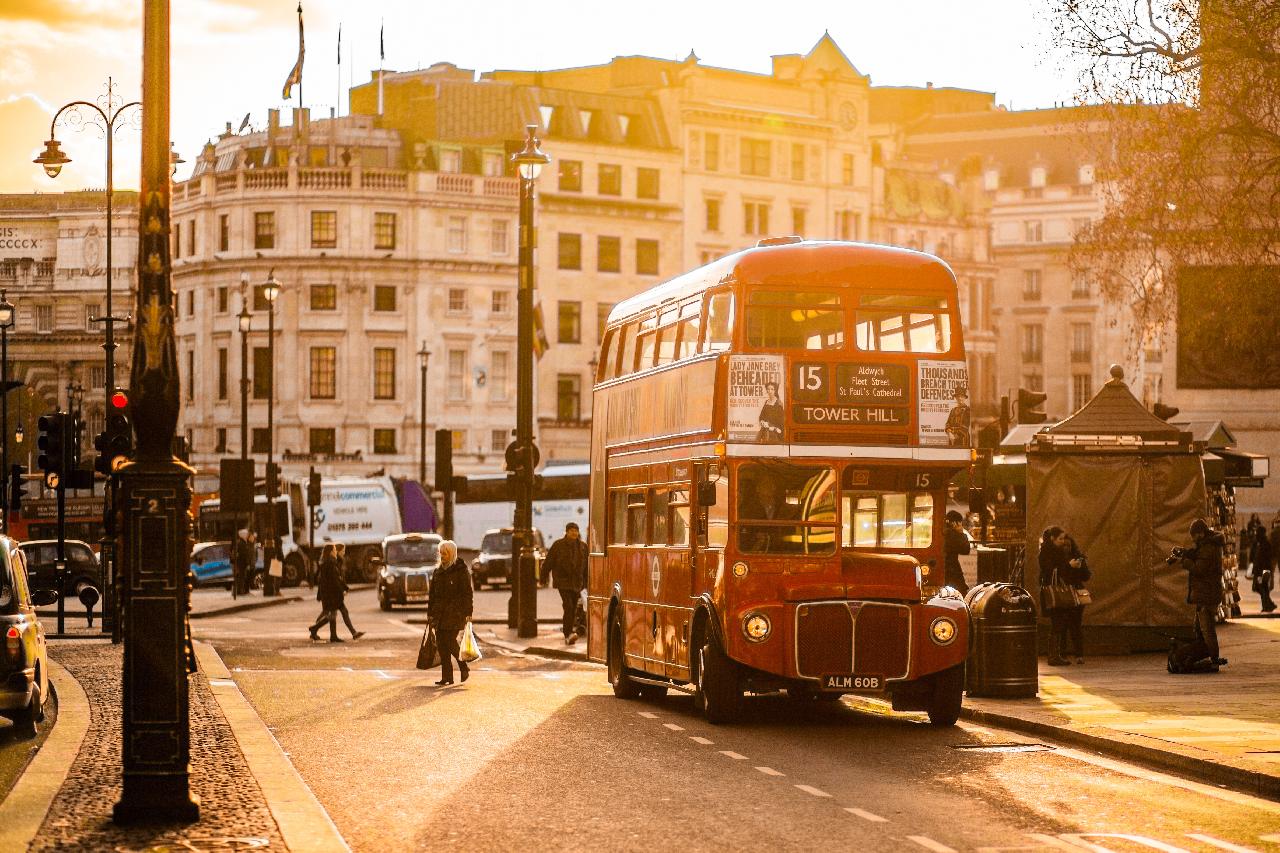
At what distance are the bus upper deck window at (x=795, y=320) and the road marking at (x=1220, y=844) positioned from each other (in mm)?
7466

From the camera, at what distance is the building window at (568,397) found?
93.8 m

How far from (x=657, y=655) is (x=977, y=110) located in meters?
114

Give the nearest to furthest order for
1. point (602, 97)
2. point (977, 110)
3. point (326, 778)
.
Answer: point (326, 778) < point (602, 97) < point (977, 110)

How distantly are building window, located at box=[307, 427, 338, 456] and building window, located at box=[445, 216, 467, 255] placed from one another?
945cm

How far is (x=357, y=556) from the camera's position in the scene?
229 ft

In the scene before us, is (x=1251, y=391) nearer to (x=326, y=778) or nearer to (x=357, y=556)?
(x=357, y=556)

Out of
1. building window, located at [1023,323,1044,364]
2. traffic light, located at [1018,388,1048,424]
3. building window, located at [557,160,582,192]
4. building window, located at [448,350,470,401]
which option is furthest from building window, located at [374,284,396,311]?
traffic light, located at [1018,388,1048,424]

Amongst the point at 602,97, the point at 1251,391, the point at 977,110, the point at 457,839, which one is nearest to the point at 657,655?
the point at 457,839

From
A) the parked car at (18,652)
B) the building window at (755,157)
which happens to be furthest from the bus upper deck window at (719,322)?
the building window at (755,157)

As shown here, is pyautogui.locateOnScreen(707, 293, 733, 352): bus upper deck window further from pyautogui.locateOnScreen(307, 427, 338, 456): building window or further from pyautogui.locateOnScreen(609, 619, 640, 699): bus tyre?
pyautogui.locateOnScreen(307, 427, 338, 456): building window

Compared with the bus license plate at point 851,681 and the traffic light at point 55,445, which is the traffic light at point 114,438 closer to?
the traffic light at point 55,445

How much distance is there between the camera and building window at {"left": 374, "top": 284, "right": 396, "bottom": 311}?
8919 centimetres

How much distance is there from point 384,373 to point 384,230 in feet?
20.0

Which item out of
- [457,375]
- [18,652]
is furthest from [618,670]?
[457,375]
